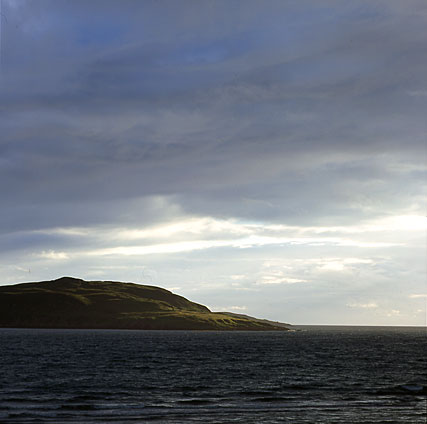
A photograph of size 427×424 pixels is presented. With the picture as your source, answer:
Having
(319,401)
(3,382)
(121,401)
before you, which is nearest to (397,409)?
(319,401)

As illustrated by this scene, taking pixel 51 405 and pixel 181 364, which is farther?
pixel 181 364

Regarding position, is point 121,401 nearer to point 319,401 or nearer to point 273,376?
point 319,401

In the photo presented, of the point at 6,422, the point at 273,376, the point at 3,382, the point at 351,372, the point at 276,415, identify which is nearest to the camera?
the point at 6,422

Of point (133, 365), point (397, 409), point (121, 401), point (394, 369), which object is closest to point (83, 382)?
point (121, 401)

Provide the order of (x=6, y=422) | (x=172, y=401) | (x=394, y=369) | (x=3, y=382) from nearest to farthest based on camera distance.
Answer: (x=6, y=422), (x=172, y=401), (x=3, y=382), (x=394, y=369)

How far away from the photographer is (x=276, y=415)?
44812mm

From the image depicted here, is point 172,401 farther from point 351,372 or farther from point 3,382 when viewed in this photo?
point 351,372

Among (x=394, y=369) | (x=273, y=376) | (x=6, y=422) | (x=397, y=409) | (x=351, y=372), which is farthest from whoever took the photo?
(x=394, y=369)

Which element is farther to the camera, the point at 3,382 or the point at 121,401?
the point at 3,382

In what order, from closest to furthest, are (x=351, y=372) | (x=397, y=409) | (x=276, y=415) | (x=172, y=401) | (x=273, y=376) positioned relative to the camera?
1. (x=276, y=415)
2. (x=397, y=409)
3. (x=172, y=401)
4. (x=273, y=376)
5. (x=351, y=372)

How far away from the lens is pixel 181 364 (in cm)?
9738

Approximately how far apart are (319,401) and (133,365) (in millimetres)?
48343

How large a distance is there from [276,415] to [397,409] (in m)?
11.5

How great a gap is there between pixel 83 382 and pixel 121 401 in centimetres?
1779
